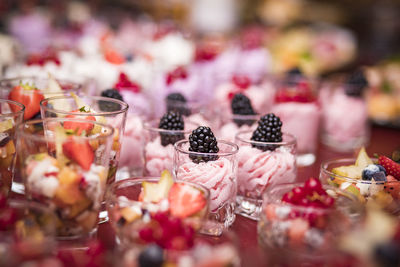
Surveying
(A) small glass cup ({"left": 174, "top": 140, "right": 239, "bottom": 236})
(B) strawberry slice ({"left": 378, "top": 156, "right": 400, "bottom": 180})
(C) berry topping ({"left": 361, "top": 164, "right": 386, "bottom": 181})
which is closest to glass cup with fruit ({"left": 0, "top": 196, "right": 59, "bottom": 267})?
(A) small glass cup ({"left": 174, "top": 140, "right": 239, "bottom": 236})

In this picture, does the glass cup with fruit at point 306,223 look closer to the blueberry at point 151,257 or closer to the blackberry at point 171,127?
the blueberry at point 151,257

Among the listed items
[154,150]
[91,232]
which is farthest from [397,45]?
[91,232]

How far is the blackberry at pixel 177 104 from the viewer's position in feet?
6.23

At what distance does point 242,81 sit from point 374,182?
1.04m

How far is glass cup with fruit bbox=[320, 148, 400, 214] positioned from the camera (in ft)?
4.54

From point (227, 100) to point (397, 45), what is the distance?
3656 millimetres

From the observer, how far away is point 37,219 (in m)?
1.05

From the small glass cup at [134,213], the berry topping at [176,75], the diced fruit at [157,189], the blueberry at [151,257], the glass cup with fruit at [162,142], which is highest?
the berry topping at [176,75]

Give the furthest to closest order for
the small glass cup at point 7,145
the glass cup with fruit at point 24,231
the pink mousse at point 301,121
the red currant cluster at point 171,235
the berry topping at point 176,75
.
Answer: the berry topping at point 176,75, the pink mousse at point 301,121, the small glass cup at point 7,145, the red currant cluster at point 171,235, the glass cup with fruit at point 24,231

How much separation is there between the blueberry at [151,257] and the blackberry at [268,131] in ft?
2.21

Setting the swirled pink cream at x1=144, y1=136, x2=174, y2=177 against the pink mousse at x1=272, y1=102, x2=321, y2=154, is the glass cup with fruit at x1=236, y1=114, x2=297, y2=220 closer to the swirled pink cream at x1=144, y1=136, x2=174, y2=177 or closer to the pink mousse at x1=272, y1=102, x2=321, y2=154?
the swirled pink cream at x1=144, y1=136, x2=174, y2=177

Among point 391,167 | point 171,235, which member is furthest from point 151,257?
point 391,167

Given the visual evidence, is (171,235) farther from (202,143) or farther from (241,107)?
(241,107)

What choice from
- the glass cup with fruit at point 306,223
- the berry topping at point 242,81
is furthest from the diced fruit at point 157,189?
the berry topping at point 242,81
